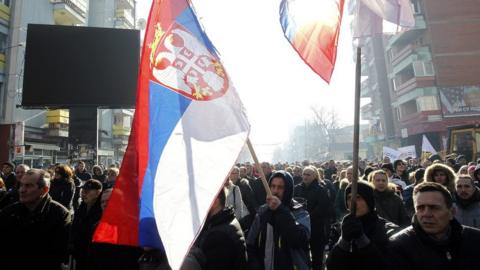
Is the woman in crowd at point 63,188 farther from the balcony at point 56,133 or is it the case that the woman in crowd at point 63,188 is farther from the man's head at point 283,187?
the balcony at point 56,133

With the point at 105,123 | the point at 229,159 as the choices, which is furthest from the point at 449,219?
the point at 105,123

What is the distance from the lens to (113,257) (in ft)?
12.2

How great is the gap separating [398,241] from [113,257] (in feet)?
8.73

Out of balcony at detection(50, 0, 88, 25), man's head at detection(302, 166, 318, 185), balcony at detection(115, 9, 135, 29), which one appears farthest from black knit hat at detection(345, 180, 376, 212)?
balcony at detection(115, 9, 135, 29)

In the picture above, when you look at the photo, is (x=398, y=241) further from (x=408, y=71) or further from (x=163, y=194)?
(x=408, y=71)

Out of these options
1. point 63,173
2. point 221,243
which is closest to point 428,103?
point 63,173

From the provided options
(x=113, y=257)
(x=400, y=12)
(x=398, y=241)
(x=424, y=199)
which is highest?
(x=400, y=12)

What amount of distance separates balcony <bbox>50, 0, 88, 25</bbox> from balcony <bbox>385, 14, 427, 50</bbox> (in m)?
28.8

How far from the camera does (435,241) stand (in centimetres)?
246

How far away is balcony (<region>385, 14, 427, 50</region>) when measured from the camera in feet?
118

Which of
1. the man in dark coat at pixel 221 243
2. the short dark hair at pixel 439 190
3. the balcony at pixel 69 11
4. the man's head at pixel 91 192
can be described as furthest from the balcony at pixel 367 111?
the man in dark coat at pixel 221 243

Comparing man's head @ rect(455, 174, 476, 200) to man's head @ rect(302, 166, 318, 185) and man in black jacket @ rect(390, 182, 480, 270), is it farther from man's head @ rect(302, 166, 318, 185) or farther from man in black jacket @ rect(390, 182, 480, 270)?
man's head @ rect(302, 166, 318, 185)

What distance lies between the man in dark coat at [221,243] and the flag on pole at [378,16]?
5.99 ft

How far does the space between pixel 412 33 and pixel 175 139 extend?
129 ft
